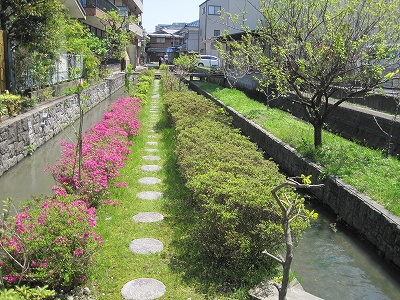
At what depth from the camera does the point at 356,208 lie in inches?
284

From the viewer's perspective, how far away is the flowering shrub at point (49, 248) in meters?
4.23

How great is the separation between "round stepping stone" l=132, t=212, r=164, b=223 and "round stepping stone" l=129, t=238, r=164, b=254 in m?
0.70

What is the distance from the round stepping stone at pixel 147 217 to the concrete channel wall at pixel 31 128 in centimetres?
235

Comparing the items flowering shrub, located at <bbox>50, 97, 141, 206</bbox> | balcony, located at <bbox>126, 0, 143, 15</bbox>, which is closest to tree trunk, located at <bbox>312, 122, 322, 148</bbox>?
flowering shrub, located at <bbox>50, 97, 141, 206</bbox>

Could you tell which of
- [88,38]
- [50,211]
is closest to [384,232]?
[50,211]

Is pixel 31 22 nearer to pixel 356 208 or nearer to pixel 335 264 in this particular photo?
pixel 356 208

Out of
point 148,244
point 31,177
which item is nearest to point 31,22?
point 31,177

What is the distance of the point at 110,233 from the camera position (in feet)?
20.0

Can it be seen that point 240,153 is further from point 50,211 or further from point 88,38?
point 88,38

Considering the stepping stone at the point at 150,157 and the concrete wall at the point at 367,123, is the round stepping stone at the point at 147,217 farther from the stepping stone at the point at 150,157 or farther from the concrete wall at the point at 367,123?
the concrete wall at the point at 367,123

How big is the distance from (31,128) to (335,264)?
885 cm

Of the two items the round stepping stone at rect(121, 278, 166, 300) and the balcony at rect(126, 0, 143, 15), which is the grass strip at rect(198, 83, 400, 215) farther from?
the balcony at rect(126, 0, 143, 15)

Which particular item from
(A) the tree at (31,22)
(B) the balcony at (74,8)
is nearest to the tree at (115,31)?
(B) the balcony at (74,8)

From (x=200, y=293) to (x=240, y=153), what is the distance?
3063 millimetres
